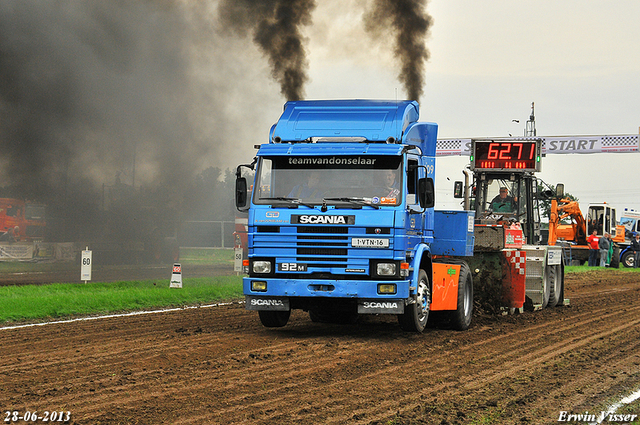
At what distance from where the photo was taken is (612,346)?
11.4 meters

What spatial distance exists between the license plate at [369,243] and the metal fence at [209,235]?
30103 mm

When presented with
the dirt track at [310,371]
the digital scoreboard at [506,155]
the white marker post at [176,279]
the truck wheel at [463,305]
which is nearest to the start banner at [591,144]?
the digital scoreboard at [506,155]

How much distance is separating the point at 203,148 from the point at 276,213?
2121cm

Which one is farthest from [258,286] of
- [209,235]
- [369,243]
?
[209,235]

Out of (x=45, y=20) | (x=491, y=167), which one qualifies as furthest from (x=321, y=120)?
(x=45, y=20)

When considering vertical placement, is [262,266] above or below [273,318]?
above

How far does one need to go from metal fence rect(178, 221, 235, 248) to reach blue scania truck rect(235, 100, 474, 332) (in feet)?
95.8

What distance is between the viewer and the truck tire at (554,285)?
17475mm

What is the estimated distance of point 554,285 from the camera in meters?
17.7

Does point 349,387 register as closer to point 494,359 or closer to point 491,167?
point 494,359

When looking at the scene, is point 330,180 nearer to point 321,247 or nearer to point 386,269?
point 321,247

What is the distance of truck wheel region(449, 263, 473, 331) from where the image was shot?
1312 centimetres

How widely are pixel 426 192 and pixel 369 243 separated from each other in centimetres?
126

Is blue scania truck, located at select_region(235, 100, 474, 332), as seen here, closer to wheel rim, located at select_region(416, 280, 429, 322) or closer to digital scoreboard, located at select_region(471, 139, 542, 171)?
wheel rim, located at select_region(416, 280, 429, 322)
